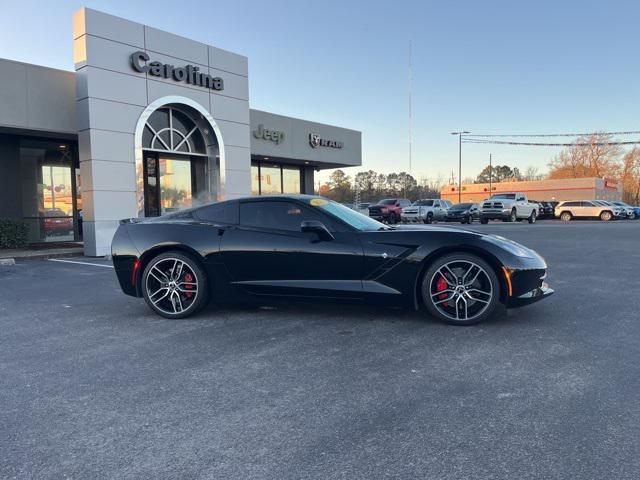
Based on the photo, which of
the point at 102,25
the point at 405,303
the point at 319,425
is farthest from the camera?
the point at 102,25

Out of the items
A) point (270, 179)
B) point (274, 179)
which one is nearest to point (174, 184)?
point (270, 179)

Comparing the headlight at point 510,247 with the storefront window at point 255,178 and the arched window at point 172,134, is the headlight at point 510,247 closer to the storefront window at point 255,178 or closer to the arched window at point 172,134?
the arched window at point 172,134

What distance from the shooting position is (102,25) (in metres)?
12.7

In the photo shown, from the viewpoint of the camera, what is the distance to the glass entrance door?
15.7 m

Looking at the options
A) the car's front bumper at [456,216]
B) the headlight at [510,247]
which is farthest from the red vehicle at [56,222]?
the car's front bumper at [456,216]

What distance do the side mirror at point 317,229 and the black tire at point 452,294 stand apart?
3.40ft

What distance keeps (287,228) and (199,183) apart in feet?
39.4

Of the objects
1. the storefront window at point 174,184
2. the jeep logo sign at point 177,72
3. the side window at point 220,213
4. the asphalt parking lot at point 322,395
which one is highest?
the jeep logo sign at point 177,72

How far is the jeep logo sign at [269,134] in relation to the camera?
2024 centimetres

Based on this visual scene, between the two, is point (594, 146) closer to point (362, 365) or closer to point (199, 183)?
point (199, 183)

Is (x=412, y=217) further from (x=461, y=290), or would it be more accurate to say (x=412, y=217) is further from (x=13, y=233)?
(x=461, y=290)

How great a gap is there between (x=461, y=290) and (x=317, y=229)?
1.52m

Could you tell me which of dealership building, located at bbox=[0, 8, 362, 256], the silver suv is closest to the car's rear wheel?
the silver suv

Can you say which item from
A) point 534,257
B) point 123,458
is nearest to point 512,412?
point 123,458
